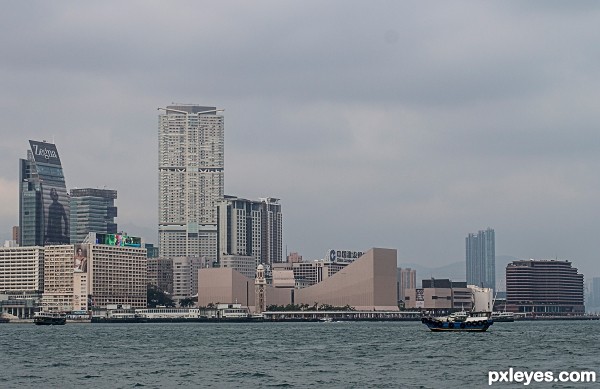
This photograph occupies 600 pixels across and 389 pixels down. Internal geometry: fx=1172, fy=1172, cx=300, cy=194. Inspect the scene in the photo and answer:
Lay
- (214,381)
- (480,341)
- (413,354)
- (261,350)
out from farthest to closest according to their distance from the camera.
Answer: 1. (480,341)
2. (261,350)
3. (413,354)
4. (214,381)

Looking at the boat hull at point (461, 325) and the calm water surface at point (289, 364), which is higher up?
the boat hull at point (461, 325)

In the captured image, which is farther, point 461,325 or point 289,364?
point 461,325

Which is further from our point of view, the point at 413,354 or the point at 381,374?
the point at 413,354

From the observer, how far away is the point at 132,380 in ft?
231

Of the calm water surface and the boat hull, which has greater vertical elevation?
the boat hull

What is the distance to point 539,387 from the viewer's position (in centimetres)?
6325

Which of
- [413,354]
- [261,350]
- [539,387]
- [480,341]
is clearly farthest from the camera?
[480,341]

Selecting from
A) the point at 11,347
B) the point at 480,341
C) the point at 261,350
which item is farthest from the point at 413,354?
the point at 11,347

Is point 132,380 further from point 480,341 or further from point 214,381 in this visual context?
point 480,341

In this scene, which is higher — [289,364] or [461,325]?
[461,325]

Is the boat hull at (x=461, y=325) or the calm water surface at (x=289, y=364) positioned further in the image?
the boat hull at (x=461, y=325)

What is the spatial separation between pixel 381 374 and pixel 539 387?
1231cm

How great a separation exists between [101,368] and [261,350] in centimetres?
2566

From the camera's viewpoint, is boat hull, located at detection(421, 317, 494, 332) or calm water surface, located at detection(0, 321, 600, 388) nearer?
calm water surface, located at detection(0, 321, 600, 388)
